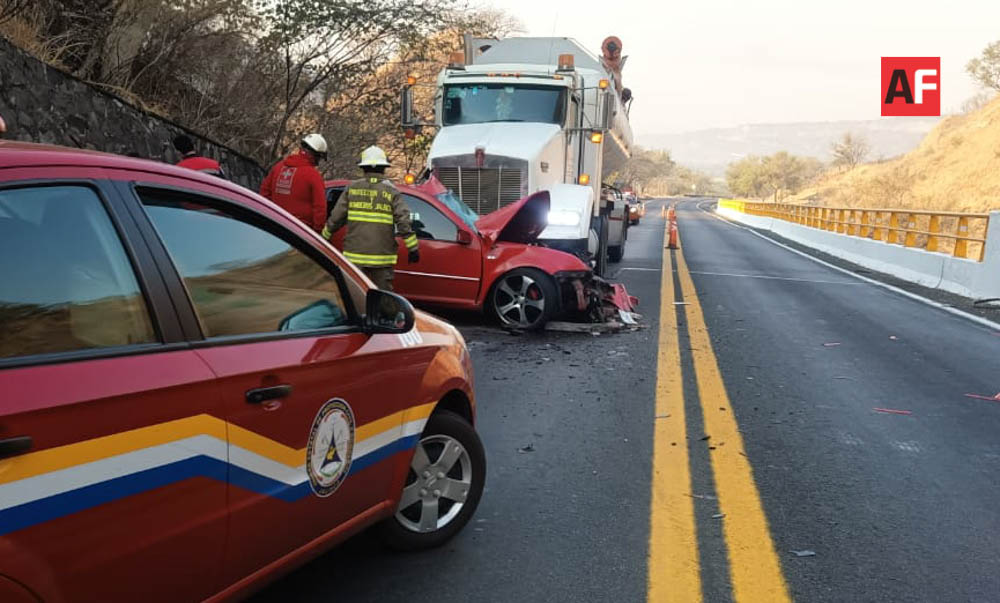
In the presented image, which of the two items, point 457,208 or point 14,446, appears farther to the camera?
point 457,208

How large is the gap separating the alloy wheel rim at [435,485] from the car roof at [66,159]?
146 cm

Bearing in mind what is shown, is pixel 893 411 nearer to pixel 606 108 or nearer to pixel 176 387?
pixel 176 387

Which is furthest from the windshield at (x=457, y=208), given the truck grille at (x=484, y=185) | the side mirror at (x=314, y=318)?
the side mirror at (x=314, y=318)

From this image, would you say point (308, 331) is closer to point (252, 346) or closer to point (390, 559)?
point (252, 346)

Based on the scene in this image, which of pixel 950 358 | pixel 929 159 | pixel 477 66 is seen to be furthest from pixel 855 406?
pixel 929 159

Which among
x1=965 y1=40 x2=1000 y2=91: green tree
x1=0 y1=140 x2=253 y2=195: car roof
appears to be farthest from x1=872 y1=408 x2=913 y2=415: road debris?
x1=965 y1=40 x2=1000 y2=91: green tree

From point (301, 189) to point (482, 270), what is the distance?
6.85ft

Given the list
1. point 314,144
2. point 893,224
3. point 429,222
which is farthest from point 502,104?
point 893,224

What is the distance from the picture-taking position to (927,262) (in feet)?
50.1

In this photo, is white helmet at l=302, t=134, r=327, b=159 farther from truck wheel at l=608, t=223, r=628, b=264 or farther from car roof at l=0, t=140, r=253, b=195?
truck wheel at l=608, t=223, r=628, b=264

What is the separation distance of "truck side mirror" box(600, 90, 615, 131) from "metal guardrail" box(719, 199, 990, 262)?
5.84 meters

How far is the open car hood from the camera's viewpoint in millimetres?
8641

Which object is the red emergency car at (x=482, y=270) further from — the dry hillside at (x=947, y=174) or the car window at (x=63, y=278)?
the dry hillside at (x=947, y=174)

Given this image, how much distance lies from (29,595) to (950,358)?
8.27 metres
